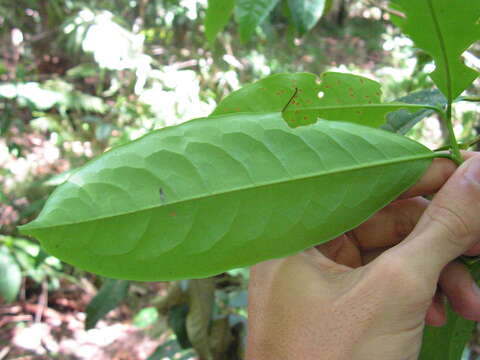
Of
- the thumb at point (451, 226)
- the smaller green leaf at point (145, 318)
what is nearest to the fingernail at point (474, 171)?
the thumb at point (451, 226)

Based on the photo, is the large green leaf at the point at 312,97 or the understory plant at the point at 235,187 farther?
the large green leaf at the point at 312,97

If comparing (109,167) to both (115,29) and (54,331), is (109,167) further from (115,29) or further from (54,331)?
(54,331)

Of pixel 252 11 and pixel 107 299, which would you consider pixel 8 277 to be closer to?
pixel 107 299

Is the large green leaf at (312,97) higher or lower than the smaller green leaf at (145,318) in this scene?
higher

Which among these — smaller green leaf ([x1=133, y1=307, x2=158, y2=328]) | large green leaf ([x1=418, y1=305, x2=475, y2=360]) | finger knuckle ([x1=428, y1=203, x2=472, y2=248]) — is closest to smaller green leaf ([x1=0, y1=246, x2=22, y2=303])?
→ smaller green leaf ([x1=133, y1=307, x2=158, y2=328])

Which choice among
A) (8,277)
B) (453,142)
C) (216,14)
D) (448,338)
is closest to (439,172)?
(453,142)

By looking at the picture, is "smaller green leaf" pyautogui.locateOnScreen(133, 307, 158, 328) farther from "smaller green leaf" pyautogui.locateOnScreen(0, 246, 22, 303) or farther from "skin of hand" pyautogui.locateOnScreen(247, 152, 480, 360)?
"skin of hand" pyautogui.locateOnScreen(247, 152, 480, 360)

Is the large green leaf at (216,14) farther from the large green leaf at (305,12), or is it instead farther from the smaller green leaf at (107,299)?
the smaller green leaf at (107,299)
